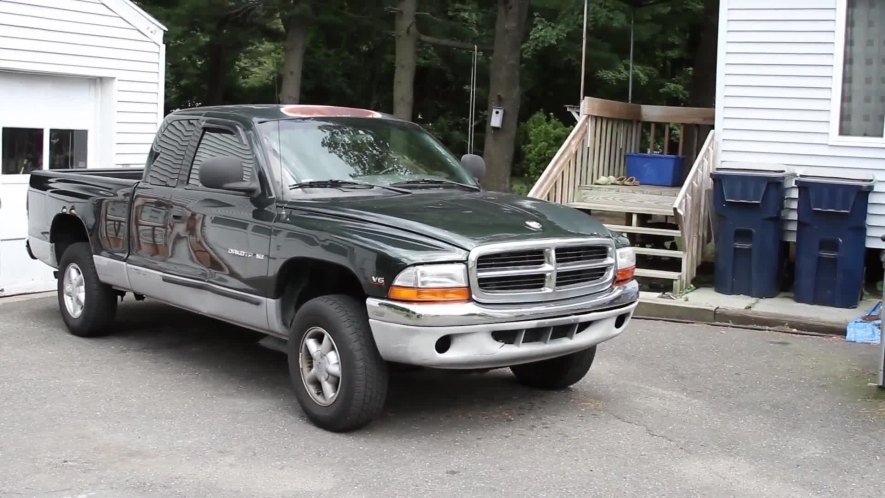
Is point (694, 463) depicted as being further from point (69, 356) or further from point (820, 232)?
point (820, 232)

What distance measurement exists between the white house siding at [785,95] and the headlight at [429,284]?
Result: 6.65 m

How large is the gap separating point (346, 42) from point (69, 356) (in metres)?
18.1

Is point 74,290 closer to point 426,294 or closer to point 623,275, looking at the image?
point 426,294

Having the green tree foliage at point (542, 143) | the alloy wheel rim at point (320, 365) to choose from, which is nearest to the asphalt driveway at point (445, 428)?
the alloy wheel rim at point (320, 365)

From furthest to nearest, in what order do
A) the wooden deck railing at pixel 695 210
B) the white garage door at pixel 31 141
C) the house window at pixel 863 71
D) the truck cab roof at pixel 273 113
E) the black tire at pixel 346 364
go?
the white garage door at pixel 31 141, the house window at pixel 863 71, the wooden deck railing at pixel 695 210, the truck cab roof at pixel 273 113, the black tire at pixel 346 364

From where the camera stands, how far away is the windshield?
6.48 metres

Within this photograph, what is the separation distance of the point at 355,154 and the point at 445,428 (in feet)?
6.36

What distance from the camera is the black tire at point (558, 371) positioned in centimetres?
664

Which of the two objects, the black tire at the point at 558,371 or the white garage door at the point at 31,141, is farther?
the white garage door at the point at 31,141

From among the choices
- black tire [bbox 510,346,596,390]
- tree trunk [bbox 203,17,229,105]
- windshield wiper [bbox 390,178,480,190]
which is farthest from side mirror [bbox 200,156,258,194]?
tree trunk [bbox 203,17,229,105]

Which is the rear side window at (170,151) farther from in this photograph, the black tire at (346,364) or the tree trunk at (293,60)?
the tree trunk at (293,60)

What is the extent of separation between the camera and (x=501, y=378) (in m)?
7.20

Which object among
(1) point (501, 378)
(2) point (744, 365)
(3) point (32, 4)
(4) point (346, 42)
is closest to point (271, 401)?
(1) point (501, 378)

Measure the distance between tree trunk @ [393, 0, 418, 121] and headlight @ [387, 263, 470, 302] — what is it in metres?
13.7
